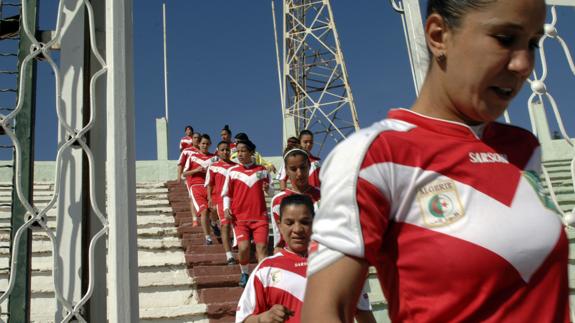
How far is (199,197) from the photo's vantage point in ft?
29.0

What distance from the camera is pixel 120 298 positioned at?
1.86 metres

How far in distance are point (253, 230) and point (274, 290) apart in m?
3.78

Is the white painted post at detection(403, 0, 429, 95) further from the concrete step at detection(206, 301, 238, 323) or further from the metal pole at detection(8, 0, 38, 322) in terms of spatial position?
the concrete step at detection(206, 301, 238, 323)

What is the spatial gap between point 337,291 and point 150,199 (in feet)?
32.6

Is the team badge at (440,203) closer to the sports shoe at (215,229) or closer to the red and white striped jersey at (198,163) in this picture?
the sports shoe at (215,229)

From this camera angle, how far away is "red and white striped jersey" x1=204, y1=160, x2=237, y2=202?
8.28 meters

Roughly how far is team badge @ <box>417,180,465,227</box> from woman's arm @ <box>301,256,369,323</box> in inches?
5.6

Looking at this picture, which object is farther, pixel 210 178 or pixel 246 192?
pixel 210 178

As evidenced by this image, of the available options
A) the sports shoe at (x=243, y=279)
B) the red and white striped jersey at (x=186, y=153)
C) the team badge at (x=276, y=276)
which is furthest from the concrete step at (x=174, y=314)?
the red and white striped jersey at (x=186, y=153)

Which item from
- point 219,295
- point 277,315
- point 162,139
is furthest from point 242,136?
point 162,139

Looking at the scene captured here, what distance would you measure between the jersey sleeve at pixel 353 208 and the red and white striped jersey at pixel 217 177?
7.11 metres

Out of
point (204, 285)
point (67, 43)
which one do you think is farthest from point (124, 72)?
point (204, 285)

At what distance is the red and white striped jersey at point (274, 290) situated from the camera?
3393 millimetres

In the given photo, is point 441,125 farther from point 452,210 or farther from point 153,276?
point 153,276
